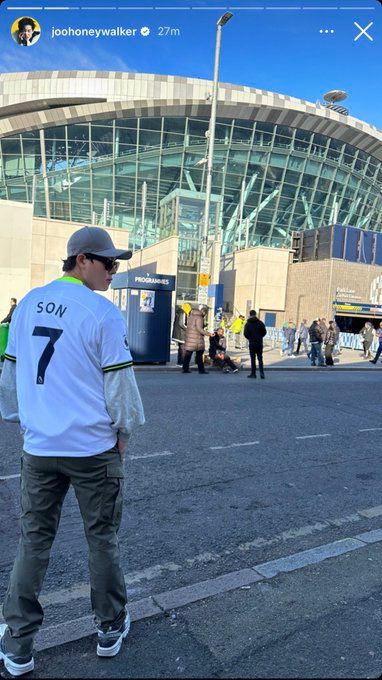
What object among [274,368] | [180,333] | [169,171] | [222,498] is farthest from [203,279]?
[169,171]

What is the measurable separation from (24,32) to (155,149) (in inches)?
1274

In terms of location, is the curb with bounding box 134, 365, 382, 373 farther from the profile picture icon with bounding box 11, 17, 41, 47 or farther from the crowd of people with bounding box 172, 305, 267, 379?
the profile picture icon with bounding box 11, 17, 41, 47

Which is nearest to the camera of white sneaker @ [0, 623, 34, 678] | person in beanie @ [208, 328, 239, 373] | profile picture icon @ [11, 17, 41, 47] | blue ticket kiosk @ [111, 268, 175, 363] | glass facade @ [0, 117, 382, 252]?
white sneaker @ [0, 623, 34, 678]

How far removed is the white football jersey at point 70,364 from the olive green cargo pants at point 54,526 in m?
0.08

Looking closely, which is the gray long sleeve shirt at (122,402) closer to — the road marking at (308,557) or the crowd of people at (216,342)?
the road marking at (308,557)

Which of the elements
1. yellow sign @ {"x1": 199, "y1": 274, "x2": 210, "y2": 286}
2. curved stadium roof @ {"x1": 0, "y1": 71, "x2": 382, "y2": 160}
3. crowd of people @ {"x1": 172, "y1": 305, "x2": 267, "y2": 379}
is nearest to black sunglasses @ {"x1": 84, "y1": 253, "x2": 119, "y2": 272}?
crowd of people @ {"x1": 172, "y1": 305, "x2": 267, "y2": 379}

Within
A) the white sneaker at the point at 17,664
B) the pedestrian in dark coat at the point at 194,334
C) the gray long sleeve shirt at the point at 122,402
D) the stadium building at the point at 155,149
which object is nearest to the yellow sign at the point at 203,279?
the pedestrian in dark coat at the point at 194,334

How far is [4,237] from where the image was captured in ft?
75.7

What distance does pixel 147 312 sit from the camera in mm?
13750

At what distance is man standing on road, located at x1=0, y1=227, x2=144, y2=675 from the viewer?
2000mm

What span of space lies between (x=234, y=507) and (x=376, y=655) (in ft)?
6.03

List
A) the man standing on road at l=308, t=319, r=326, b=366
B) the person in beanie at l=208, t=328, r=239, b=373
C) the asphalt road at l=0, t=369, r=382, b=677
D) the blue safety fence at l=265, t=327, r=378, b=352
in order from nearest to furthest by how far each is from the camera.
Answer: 1. the asphalt road at l=0, t=369, r=382, b=677
2. the person in beanie at l=208, t=328, r=239, b=373
3. the man standing on road at l=308, t=319, r=326, b=366
4. the blue safety fence at l=265, t=327, r=378, b=352

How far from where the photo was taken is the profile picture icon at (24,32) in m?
11.0

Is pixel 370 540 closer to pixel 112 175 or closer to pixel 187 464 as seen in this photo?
pixel 187 464
